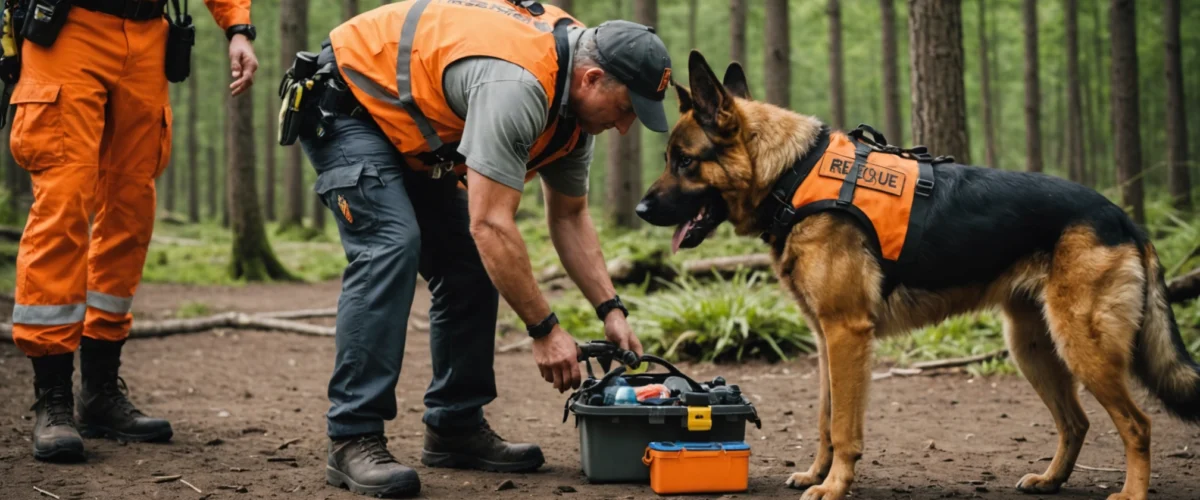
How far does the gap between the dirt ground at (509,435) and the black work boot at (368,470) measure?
0.23 ft

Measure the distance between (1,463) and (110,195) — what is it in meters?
1.23

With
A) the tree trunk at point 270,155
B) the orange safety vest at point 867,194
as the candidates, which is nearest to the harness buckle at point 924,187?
the orange safety vest at point 867,194

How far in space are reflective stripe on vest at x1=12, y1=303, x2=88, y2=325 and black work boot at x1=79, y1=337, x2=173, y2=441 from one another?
444 millimetres

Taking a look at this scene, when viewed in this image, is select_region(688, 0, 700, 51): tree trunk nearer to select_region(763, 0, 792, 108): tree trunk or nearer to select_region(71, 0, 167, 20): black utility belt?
select_region(763, 0, 792, 108): tree trunk

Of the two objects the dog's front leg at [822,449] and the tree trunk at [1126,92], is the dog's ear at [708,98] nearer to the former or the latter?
the dog's front leg at [822,449]

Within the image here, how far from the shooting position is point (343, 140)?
12.2ft

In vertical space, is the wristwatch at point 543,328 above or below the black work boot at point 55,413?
above

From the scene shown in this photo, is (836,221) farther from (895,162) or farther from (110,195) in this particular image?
(110,195)

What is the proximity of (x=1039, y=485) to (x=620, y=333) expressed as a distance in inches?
73.3

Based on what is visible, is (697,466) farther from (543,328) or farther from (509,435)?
(509,435)

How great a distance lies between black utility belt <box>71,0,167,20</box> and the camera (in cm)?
400

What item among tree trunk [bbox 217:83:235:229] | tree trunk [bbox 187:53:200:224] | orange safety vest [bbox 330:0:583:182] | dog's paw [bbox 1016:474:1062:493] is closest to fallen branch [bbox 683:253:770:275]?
→ dog's paw [bbox 1016:474:1062:493]

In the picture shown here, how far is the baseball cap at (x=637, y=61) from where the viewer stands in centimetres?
349

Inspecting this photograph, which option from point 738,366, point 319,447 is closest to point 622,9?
point 738,366
